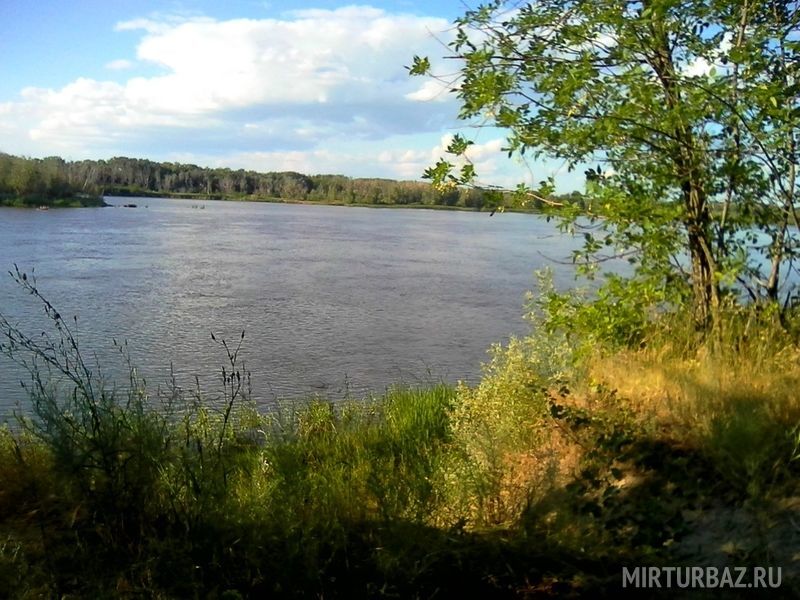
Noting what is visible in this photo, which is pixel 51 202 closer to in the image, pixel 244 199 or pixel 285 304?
pixel 244 199

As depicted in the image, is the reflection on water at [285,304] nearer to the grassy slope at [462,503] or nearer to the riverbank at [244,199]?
the grassy slope at [462,503]

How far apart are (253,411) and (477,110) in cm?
447

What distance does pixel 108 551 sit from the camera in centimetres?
342

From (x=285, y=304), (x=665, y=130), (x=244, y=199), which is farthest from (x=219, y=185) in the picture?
(x=665, y=130)

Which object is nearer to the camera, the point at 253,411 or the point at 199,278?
the point at 253,411

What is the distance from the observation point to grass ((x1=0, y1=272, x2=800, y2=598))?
127 inches

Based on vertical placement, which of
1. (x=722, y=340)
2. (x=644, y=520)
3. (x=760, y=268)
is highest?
(x=760, y=268)

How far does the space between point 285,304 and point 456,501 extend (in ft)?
43.2

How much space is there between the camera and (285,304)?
1711 cm

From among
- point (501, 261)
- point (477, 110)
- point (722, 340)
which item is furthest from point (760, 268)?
point (501, 261)

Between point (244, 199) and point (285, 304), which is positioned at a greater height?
point (244, 199)

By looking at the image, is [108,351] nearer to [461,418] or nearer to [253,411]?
[253,411]

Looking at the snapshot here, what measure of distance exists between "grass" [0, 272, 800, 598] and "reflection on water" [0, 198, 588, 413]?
2.81 m

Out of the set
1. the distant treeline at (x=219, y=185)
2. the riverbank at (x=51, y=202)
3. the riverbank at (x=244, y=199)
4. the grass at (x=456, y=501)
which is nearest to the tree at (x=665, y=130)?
the grass at (x=456, y=501)
